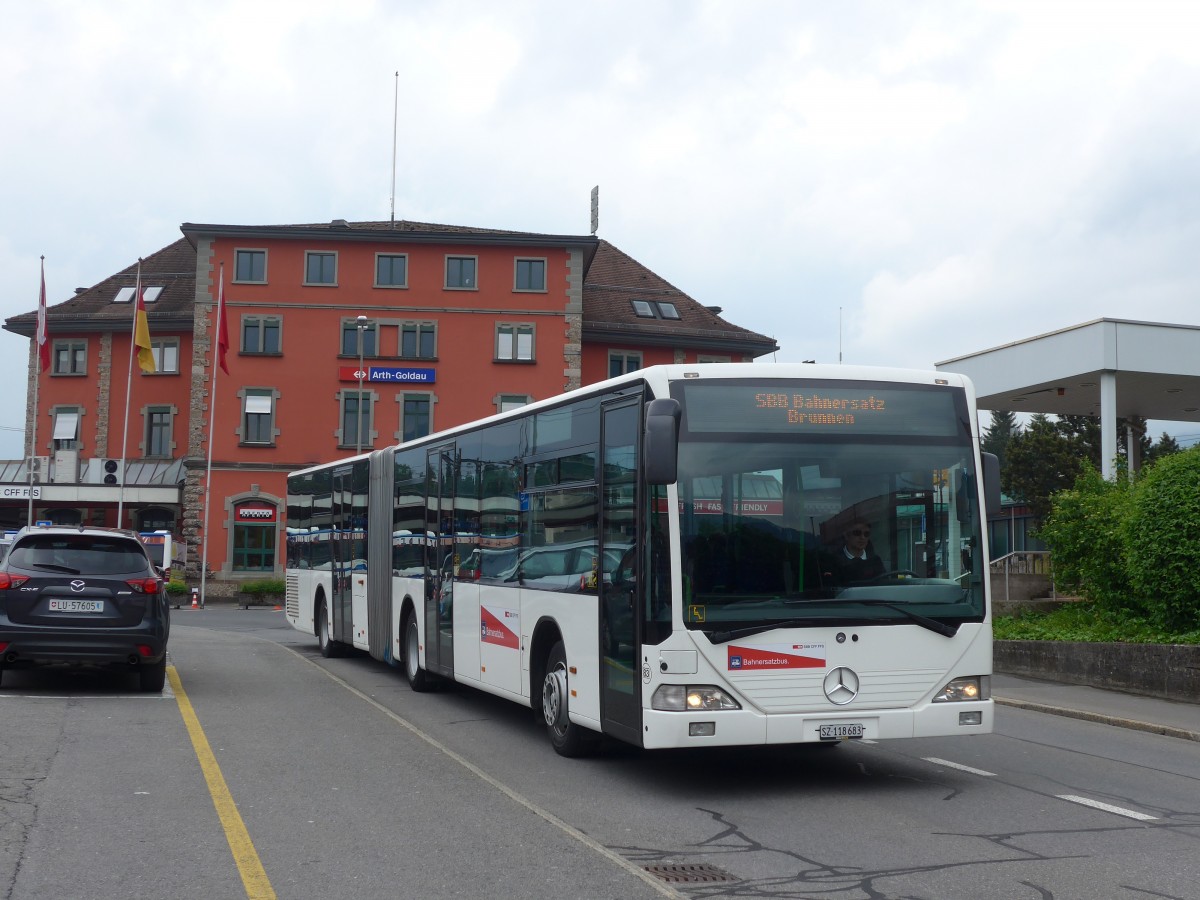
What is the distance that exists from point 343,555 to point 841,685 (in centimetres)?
1248

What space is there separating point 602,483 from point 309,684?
8307 mm

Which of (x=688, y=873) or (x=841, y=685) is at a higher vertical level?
(x=841, y=685)

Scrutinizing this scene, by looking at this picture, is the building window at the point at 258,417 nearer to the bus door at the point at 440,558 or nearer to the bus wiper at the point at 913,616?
the bus door at the point at 440,558

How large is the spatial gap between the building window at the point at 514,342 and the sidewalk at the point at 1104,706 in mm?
40462

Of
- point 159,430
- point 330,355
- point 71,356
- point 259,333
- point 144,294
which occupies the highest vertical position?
point 144,294

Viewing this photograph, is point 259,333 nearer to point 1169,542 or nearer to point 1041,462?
point 1041,462

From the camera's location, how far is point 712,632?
29.8ft

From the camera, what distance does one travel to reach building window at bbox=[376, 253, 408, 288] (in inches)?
2242

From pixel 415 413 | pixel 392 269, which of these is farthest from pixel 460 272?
pixel 415 413

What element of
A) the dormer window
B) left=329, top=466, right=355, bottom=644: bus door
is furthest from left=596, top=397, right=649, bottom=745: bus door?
the dormer window

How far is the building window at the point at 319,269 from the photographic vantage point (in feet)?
186

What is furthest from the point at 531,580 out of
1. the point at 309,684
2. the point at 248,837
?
the point at 309,684

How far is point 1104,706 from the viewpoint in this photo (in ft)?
50.2

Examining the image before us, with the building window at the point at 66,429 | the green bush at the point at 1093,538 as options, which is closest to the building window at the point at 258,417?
the building window at the point at 66,429
